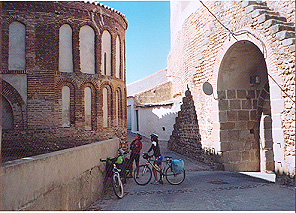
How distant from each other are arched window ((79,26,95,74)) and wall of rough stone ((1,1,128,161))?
191 mm

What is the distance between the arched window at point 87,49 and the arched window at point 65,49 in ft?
1.69

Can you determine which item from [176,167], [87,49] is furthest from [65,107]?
[176,167]

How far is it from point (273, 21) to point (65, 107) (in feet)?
29.3

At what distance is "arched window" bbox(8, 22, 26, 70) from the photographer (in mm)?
11445

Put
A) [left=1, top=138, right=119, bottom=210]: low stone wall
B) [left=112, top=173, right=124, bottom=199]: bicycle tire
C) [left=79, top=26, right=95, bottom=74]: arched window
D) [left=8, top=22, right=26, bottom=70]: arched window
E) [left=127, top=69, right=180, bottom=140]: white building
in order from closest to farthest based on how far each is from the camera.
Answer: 1. [left=1, top=138, right=119, bottom=210]: low stone wall
2. [left=112, top=173, right=124, bottom=199]: bicycle tire
3. [left=8, top=22, right=26, bottom=70]: arched window
4. [left=79, top=26, right=95, bottom=74]: arched window
5. [left=127, top=69, right=180, bottom=140]: white building

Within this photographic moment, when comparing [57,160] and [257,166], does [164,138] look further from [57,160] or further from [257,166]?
[57,160]

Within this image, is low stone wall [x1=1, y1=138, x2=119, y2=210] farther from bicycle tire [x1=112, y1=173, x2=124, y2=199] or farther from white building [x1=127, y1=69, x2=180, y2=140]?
white building [x1=127, y1=69, x2=180, y2=140]

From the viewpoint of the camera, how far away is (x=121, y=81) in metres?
14.9

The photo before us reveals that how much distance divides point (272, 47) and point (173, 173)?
4.21 meters

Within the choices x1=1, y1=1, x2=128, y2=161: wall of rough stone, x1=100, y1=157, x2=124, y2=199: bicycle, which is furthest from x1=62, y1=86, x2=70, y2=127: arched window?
x1=100, y1=157, x2=124, y2=199: bicycle

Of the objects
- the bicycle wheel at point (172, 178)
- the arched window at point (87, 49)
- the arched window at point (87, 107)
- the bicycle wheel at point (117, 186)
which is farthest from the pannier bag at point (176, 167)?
the arched window at point (87, 49)

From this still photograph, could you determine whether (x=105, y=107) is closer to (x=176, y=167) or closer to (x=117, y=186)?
(x=176, y=167)

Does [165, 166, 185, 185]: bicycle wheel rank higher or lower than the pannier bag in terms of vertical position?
lower

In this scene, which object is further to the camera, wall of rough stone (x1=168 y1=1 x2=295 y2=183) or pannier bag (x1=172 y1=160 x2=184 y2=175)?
pannier bag (x1=172 y1=160 x2=184 y2=175)
